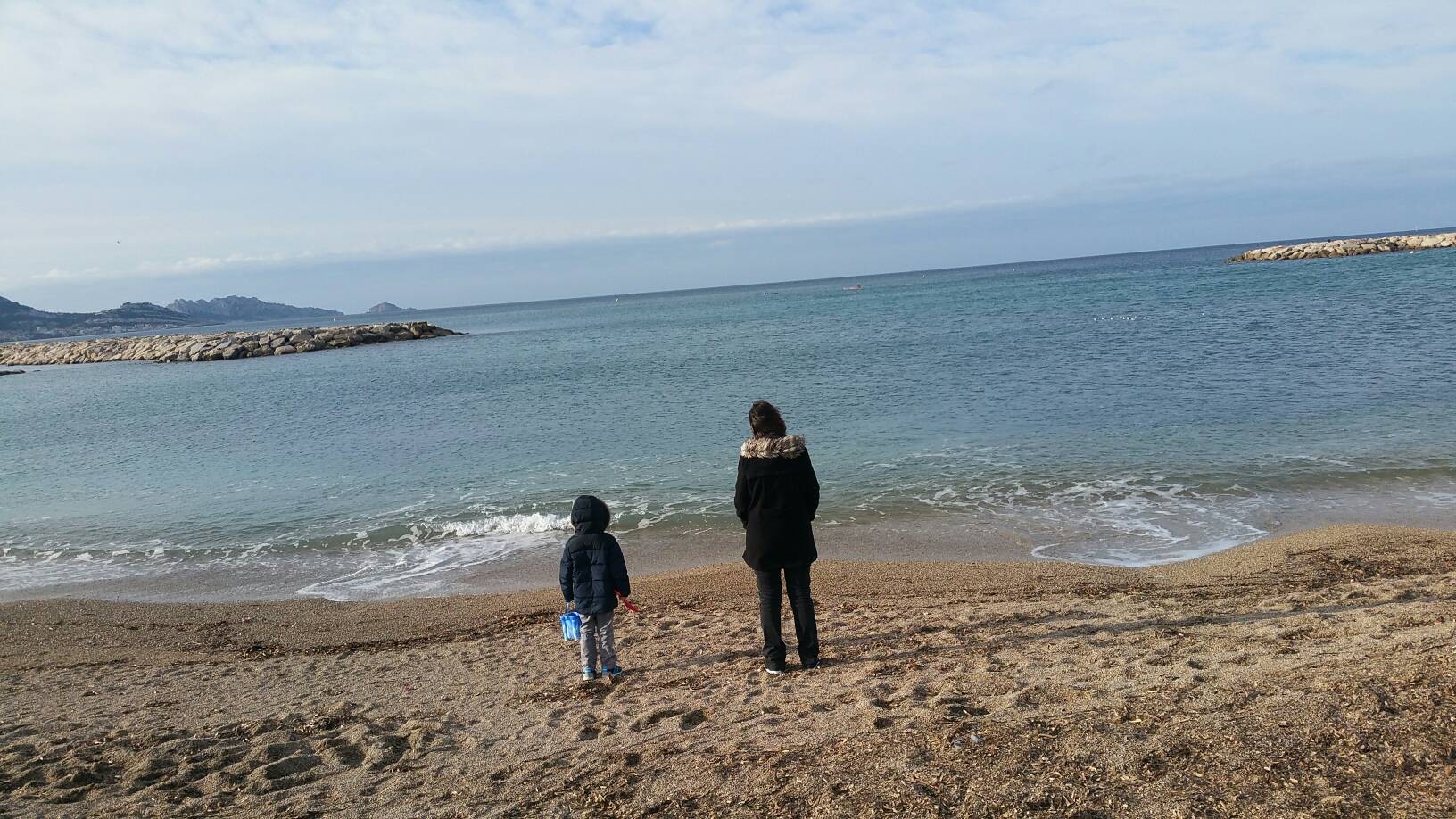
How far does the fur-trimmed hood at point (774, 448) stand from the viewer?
5957mm

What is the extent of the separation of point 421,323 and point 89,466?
62.1 m

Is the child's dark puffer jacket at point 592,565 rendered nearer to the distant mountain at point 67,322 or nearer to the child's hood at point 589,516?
the child's hood at point 589,516

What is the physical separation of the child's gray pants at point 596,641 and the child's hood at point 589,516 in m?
0.62

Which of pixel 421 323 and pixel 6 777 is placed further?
pixel 421 323

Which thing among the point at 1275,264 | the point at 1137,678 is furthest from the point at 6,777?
the point at 1275,264

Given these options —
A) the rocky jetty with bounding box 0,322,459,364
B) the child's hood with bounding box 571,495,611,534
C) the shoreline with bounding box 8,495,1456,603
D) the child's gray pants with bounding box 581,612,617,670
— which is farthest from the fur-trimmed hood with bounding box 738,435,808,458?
the rocky jetty with bounding box 0,322,459,364

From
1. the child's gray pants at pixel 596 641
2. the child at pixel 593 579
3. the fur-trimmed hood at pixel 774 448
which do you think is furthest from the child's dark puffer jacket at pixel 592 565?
the fur-trimmed hood at pixel 774 448

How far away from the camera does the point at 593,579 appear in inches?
251

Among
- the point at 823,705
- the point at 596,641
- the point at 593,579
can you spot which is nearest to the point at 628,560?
the point at 596,641

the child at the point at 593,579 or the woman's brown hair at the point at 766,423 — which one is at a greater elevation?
the woman's brown hair at the point at 766,423

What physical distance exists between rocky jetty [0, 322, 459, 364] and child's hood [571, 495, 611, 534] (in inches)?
2586

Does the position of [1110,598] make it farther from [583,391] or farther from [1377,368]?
[583,391]

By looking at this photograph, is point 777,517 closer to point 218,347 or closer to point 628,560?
point 628,560

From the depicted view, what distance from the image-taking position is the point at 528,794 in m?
4.45
